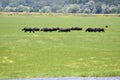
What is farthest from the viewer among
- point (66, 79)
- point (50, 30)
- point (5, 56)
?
point (50, 30)

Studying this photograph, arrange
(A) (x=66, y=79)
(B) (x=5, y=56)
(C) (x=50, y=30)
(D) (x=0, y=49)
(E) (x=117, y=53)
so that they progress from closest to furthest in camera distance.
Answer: (A) (x=66, y=79) < (B) (x=5, y=56) < (E) (x=117, y=53) < (D) (x=0, y=49) < (C) (x=50, y=30)

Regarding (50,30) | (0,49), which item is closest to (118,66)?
(0,49)

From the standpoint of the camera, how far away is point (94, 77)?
14992 millimetres

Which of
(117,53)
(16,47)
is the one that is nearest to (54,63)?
(117,53)

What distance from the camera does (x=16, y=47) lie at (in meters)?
28.4

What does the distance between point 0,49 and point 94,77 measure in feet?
44.0

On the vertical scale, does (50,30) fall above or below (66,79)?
below

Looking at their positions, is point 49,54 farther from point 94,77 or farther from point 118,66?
point 94,77

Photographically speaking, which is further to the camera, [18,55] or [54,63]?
[18,55]

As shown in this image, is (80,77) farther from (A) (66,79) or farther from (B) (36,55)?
(B) (36,55)

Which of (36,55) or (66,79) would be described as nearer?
(66,79)

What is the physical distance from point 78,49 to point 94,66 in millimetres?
7167

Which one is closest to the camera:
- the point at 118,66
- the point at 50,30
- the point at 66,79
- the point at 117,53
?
the point at 66,79

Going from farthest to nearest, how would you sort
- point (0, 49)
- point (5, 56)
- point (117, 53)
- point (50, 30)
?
1. point (50, 30)
2. point (0, 49)
3. point (117, 53)
4. point (5, 56)
